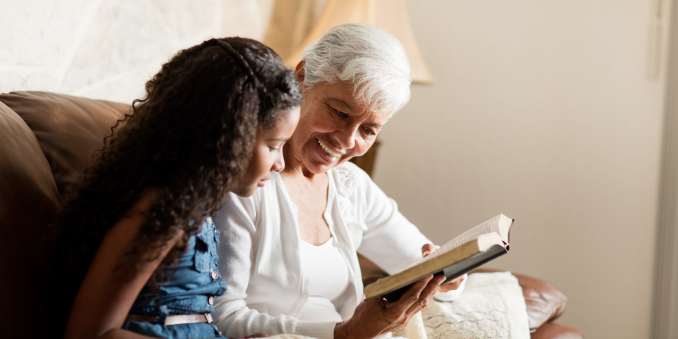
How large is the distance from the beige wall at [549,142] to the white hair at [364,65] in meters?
1.61

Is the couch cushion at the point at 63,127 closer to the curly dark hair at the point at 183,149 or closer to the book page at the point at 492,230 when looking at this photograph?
the curly dark hair at the point at 183,149

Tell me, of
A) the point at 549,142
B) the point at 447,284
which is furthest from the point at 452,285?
the point at 549,142

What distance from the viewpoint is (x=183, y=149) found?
121 centimetres

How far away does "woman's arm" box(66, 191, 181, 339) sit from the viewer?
1134mm

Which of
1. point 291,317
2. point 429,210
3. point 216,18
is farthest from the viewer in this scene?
point 429,210

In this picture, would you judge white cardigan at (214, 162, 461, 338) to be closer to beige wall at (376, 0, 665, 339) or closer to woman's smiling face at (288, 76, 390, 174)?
woman's smiling face at (288, 76, 390, 174)

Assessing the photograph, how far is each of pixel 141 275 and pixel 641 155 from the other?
238cm

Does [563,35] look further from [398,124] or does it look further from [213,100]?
[213,100]

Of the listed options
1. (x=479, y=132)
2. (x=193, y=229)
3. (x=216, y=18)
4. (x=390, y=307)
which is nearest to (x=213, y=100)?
(x=193, y=229)

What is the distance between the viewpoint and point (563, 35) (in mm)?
3170

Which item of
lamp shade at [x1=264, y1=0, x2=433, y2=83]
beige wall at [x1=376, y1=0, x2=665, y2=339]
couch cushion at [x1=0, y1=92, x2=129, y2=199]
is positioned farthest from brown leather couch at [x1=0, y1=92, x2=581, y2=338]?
Result: beige wall at [x1=376, y1=0, x2=665, y2=339]

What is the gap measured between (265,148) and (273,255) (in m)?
0.38

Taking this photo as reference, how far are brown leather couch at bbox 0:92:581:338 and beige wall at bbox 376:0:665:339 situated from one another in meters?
1.80

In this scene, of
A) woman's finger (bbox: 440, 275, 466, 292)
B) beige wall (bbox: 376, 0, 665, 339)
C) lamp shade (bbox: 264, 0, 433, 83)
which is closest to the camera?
woman's finger (bbox: 440, 275, 466, 292)
